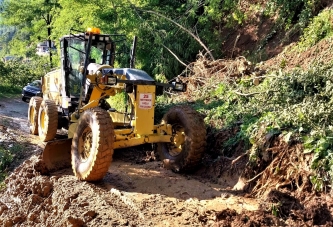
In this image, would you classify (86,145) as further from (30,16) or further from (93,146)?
(30,16)

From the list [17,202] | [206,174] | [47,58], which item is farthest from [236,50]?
[47,58]

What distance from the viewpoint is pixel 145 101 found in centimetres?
612

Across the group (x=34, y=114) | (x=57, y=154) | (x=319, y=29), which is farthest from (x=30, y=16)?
(x=319, y=29)

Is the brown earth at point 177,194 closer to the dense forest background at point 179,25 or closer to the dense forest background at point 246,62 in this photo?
the dense forest background at point 246,62

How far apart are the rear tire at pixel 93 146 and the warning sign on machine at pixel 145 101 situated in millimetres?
616

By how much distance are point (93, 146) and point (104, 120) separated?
0.41m

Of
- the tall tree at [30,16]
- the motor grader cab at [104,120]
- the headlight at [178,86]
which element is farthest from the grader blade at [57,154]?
the tall tree at [30,16]

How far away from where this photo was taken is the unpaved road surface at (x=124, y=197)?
4.65 meters

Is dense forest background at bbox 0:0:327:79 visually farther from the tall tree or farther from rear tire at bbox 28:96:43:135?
the tall tree

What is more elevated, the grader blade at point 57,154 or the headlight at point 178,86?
the headlight at point 178,86

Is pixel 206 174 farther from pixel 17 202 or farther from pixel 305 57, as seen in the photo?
pixel 305 57

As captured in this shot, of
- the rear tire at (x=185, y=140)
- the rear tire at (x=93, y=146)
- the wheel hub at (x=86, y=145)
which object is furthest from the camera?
the rear tire at (x=185, y=140)

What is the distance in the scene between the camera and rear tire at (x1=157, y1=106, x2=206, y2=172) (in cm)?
627

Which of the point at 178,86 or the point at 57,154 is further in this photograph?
the point at 57,154
